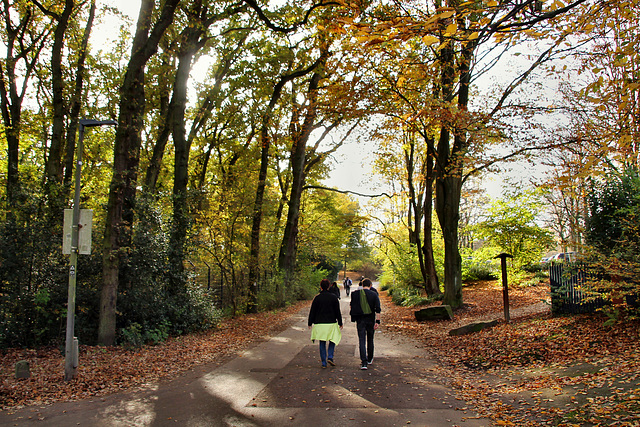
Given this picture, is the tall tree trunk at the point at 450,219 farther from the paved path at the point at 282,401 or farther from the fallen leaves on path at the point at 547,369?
the paved path at the point at 282,401

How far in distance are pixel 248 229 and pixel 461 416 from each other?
536 inches

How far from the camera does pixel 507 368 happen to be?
7.88m

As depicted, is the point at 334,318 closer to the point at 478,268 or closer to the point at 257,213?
the point at 257,213

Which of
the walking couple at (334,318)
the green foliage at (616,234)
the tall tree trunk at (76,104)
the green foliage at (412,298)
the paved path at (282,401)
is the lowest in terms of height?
the green foliage at (412,298)

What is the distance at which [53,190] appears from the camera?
35.4 ft

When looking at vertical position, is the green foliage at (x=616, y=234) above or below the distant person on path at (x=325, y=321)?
above

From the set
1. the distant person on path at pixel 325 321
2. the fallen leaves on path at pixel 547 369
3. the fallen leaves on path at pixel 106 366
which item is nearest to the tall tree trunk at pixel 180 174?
the fallen leaves on path at pixel 106 366

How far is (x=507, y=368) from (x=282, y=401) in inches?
171

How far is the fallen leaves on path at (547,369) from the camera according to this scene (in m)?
5.06

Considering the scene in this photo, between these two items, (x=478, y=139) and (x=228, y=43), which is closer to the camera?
(x=478, y=139)

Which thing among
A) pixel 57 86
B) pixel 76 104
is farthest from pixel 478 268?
pixel 57 86

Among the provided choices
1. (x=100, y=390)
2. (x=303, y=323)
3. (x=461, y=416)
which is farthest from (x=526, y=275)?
(x=100, y=390)

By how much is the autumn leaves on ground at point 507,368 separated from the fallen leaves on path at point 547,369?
0.5 inches

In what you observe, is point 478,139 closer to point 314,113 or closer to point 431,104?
point 431,104
